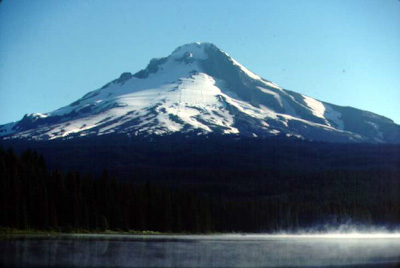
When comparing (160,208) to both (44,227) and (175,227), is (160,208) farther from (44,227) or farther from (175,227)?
(44,227)

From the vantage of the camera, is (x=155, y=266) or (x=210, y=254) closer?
(x=155, y=266)

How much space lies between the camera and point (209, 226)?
17400 centimetres

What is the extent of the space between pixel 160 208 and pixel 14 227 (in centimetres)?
5035

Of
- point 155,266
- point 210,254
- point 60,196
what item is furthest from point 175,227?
point 155,266

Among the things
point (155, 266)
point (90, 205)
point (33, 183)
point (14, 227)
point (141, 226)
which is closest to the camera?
point (155, 266)

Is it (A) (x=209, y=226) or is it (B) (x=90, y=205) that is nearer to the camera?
(B) (x=90, y=205)

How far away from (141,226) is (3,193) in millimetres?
44488

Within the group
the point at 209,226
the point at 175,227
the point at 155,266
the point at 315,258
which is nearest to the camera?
the point at 155,266

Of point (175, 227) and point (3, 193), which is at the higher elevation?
point (3, 193)

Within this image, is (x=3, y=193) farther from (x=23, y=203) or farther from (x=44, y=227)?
(x=44, y=227)

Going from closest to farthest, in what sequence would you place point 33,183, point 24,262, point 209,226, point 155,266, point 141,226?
point 24,262
point 155,266
point 33,183
point 141,226
point 209,226

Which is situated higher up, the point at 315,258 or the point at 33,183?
the point at 33,183

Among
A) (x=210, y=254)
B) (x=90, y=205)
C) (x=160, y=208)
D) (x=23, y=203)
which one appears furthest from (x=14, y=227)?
(x=160, y=208)

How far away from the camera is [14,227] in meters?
108
